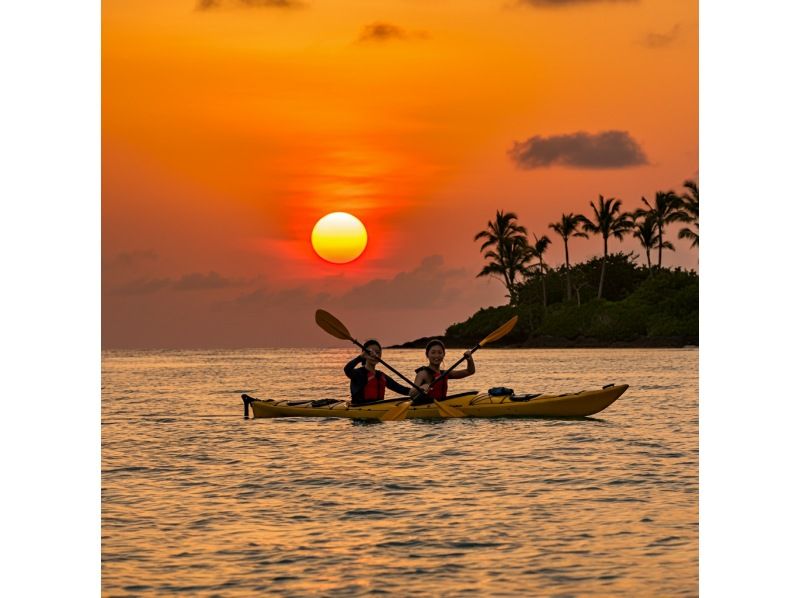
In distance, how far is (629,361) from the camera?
2023 inches

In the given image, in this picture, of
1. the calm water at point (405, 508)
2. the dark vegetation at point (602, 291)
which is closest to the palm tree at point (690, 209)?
the dark vegetation at point (602, 291)

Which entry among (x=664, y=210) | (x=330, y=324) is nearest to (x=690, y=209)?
(x=664, y=210)

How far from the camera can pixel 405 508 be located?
1136 cm

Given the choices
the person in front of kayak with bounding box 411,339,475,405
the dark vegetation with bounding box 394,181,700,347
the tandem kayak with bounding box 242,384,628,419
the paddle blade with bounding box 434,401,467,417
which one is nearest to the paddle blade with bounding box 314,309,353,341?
the tandem kayak with bounding box 242,384,628,419

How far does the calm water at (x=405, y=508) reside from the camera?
8430 mm

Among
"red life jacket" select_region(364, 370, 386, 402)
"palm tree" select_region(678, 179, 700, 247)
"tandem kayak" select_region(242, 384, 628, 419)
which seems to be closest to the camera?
"tandem kayak" select_region(242, 384, 628, 419)

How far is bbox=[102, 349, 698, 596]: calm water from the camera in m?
8.43

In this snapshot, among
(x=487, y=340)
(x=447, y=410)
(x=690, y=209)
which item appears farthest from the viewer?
(x=690, y=209)

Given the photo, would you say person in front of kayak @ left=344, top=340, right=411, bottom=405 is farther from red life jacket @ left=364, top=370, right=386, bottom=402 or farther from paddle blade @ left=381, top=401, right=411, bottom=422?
paddle blade @ left=381, top=401, right=411, bottom=422

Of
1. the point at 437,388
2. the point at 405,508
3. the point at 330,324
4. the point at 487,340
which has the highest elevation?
the point at 330,324

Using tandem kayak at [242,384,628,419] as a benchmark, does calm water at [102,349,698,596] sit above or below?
below

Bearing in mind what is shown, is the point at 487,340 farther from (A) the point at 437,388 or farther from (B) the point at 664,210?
(B) the point at 664,210

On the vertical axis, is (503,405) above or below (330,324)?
below
